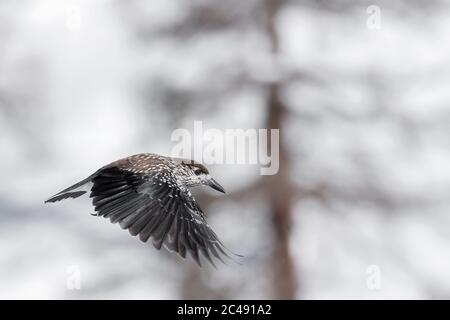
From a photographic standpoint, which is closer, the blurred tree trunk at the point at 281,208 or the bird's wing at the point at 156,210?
the bird's wing at the point at 156,210

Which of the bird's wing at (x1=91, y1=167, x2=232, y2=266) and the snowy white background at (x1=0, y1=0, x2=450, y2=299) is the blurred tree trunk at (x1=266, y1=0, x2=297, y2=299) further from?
the bird's wing at (x1=91, y1=167, x2=232, y2=266)

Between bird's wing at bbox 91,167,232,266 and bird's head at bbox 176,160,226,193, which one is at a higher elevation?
bird's head at bbox 176,160,226,193

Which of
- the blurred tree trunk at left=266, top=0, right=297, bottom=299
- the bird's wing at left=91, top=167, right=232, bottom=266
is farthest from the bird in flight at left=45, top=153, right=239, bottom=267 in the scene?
the blurred tree trunk at left=266, top=0, right=297, bottom=299

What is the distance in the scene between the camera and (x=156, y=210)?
3.95m

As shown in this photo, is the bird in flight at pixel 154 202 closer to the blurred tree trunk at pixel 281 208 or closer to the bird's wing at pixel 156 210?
the bird's wing at pixel 156 210

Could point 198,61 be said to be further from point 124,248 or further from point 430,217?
point 430,217

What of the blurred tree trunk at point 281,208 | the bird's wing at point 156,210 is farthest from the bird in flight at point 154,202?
the blurred tree trunk at point 281,208

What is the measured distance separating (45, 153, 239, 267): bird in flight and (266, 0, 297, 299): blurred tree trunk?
1032 millimetres

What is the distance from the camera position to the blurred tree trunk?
5.22 m

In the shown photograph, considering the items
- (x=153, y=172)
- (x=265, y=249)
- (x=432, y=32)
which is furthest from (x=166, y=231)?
(x=432, y=32)

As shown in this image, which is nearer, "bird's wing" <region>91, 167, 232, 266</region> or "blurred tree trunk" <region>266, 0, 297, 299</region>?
"bird's wing" <region>91, 167, 232, 266</region>

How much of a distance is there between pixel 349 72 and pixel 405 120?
17.8 inches

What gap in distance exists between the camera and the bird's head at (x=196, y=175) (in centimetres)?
436

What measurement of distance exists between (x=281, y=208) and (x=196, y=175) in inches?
42.4
